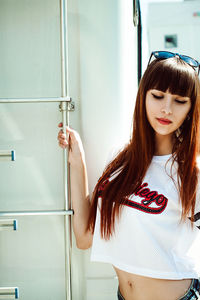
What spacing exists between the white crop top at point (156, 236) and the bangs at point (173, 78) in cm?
38

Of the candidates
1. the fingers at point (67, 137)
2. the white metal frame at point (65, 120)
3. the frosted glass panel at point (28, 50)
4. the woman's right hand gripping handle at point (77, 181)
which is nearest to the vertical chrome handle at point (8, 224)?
the white metal frame at point (65, 120)

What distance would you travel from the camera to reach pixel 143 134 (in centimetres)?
158

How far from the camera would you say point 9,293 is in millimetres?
1483

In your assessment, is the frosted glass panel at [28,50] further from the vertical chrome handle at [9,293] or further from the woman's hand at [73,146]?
the vertical chrome handle at [9,293]

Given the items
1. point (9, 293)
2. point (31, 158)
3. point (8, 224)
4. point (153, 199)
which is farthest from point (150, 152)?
point (9, 293)

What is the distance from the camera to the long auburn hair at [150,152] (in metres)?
1.44

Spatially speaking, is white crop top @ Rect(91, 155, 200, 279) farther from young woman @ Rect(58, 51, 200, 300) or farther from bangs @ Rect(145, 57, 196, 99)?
bangs @ Rect(145, 57, 196, 99)

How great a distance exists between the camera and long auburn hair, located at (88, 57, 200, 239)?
1440 millimetres

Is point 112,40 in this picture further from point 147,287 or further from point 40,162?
point 147,287

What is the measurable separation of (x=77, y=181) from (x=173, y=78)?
23.8 inches

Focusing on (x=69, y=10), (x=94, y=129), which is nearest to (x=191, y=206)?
(x=94, y=129)

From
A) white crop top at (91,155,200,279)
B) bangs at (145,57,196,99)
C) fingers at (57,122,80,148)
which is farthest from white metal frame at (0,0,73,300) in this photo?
bangs at (145,57,196,99)

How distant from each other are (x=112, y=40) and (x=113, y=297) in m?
1.19

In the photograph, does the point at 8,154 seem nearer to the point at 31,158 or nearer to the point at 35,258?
the point at 31,158
